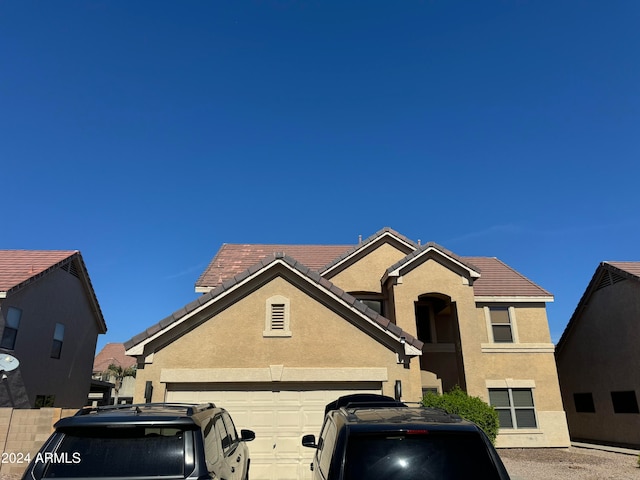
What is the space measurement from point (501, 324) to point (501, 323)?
0.04 m

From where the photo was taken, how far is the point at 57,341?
61.3 feet

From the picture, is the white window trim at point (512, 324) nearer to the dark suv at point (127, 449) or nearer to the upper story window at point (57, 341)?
the dark suv at point (127, 449)

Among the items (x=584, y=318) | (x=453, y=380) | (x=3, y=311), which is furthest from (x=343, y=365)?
(x=584, y=318)

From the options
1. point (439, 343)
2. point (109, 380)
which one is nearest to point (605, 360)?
point (439, 343)

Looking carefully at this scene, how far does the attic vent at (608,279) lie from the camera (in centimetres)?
1776

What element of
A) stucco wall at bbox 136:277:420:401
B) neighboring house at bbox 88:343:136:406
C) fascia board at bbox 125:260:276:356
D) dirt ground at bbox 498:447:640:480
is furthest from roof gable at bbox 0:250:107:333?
dirt ground at bbox 498:447:640:480

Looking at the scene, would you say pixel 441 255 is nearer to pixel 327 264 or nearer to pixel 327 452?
pixel 327 264

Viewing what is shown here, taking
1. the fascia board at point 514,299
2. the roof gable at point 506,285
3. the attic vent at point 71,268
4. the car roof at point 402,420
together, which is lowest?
the car roof at point 402,420

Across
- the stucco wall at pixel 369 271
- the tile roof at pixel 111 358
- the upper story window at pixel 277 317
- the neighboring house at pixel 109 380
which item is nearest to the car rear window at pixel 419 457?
the upper story window at pixel 277 317

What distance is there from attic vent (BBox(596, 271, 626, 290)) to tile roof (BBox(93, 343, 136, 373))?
3771 centimetres

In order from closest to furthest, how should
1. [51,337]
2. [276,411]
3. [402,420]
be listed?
[402,420] < [276,411] < [51,337]

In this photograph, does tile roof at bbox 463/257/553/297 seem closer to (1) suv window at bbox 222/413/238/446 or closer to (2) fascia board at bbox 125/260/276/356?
(2) fascia board at bbox 125/260/276/356

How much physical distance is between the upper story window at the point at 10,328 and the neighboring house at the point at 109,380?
158 inches

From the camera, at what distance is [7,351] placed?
15211 millimetres
